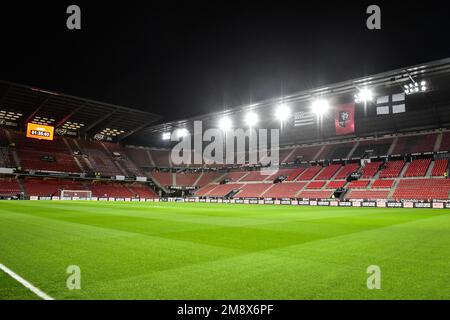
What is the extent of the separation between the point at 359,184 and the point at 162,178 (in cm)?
4377

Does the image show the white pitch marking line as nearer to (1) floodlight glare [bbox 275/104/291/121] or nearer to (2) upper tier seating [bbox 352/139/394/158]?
(1) floodlight glare [bbox 275/104/291/121]

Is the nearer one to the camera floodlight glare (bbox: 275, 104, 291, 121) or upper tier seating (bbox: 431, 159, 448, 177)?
upper tier seating (bbox: 431, 159, 448, 177)

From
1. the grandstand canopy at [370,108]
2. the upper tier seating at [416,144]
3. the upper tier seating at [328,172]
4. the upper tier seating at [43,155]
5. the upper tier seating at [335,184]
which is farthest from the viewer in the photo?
the upper tier seating at [43,155]

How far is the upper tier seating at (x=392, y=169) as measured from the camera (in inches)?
1704

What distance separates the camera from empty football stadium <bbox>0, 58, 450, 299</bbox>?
5.10 metres

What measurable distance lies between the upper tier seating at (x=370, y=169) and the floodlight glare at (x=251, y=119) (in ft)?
61.9

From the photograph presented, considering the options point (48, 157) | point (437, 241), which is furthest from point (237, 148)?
point (437, 241)

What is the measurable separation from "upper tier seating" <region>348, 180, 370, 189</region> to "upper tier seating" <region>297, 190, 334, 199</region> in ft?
A: 9.91

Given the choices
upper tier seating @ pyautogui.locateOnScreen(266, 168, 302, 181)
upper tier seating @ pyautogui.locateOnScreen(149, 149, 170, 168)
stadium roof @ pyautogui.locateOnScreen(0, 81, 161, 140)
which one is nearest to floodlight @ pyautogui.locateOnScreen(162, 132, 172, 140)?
upper tier seating @ pyautogui.locateOnScreen(149, 149, 170, 168)

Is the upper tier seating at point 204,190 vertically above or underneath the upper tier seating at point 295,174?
underneath

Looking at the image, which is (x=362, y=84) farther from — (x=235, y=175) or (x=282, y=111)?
(x=235, y=175)

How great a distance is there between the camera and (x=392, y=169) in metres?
44.7

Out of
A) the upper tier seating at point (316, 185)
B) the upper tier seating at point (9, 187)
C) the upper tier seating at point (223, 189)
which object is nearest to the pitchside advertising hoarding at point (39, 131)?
the upper tier seating at point (9, 187)

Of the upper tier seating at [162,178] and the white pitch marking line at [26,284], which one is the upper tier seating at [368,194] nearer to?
the white pitch marking line at [26,284]
